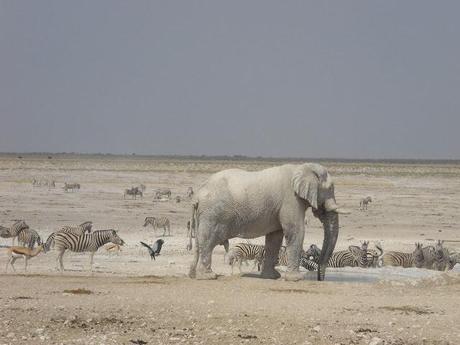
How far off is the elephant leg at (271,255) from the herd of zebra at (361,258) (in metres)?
2.75

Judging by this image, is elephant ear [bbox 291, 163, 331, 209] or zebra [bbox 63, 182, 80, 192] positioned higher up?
elephant ear [bbox 291, 163, 331, 209]

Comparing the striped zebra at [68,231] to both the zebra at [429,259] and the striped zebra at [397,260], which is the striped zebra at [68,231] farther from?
the zebra at [429,259]

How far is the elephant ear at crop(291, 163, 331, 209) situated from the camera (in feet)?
47.1

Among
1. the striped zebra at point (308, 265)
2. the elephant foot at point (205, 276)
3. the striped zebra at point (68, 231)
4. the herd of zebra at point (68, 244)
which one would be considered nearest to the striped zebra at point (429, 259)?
the striped zebra at point (308, 265)

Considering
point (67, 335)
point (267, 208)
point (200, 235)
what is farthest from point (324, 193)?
point (67, 335)

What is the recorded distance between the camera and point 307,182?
1441cm

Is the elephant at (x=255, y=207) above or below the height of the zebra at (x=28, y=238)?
above

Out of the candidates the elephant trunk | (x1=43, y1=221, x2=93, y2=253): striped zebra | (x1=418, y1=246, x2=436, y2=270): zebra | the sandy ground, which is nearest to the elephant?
the elephant trunk

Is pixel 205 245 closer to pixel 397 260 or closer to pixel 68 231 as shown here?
pixel 68 231

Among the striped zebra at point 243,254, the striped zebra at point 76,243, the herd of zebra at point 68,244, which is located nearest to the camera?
the herd of zebra at point 68,244

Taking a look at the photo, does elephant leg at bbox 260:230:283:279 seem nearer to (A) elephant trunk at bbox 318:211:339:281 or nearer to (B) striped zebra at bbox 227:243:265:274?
(A) elephant trunk at bbox 318:211:339:281

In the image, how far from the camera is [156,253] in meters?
20.5

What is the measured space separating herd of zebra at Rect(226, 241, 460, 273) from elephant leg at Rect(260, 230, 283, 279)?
275 cm

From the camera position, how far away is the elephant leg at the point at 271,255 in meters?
14.8
